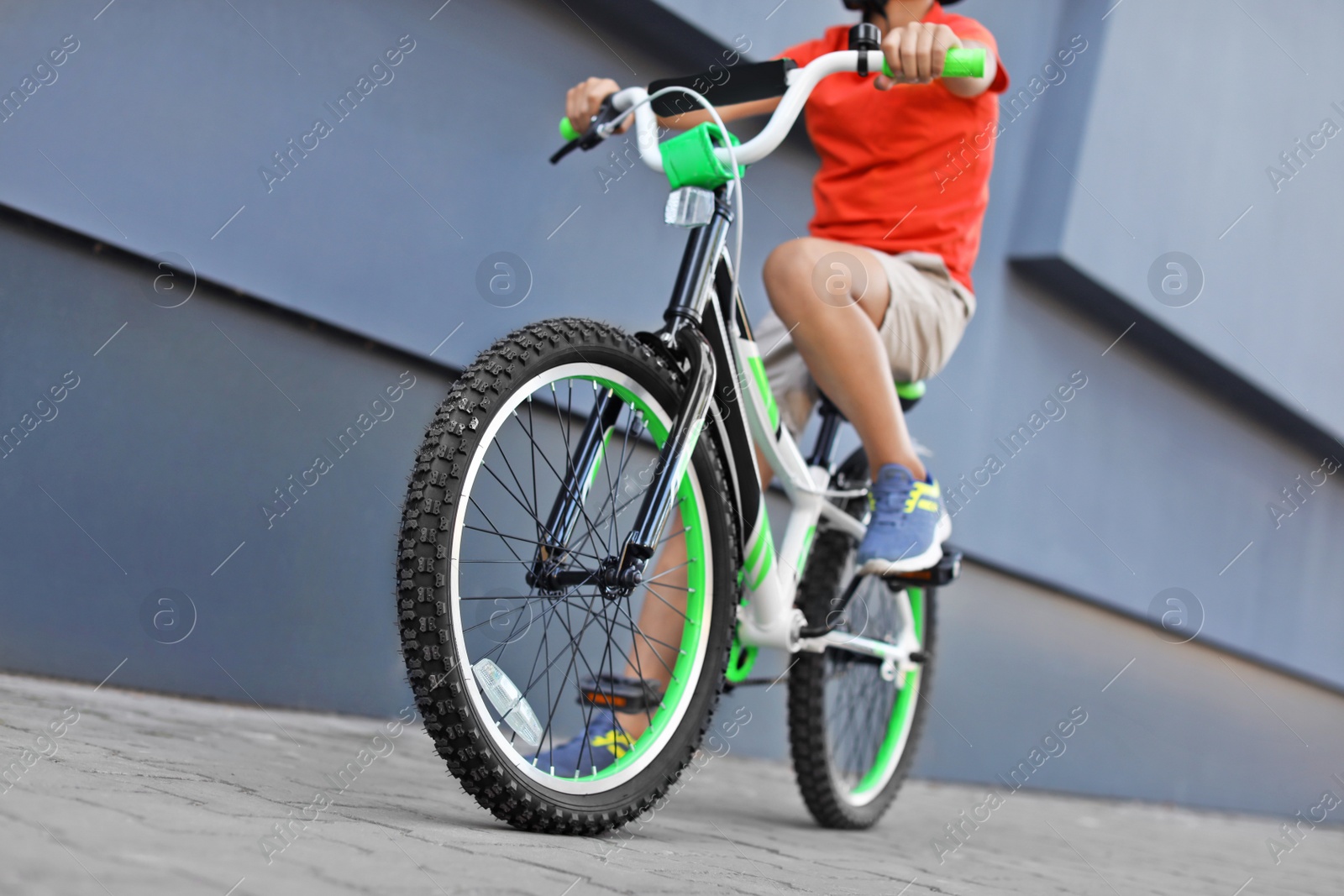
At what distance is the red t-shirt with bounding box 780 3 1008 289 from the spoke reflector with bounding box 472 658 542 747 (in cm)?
140

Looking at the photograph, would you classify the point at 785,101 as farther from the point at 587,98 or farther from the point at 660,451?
the point at 660,451

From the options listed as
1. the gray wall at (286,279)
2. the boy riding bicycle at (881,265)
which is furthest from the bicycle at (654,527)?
the gray wall at (286,279)

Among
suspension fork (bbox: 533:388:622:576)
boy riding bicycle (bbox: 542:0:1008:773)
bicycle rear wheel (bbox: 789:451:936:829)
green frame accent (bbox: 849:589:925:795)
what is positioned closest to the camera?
suspension fork (bbox: 533:388:622:576)

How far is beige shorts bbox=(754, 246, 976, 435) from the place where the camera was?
2311 millimetres

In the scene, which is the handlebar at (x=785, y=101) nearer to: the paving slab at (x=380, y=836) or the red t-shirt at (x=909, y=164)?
the red t-shirt at (x=909, y=164)

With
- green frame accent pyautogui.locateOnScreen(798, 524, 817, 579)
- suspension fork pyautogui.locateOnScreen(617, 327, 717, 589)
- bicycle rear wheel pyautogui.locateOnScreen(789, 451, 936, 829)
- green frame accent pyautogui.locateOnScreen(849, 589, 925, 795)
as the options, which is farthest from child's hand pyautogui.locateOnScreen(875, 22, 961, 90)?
green frame accent pyautogui.locateOnScreen(849, 589, 925, 795)

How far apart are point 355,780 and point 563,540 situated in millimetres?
671

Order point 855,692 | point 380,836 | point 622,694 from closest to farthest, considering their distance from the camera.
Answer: point 380,836
point 622,694
point 855,692

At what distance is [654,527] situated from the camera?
1676 millimetres

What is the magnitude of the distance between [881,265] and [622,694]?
3.51 feet

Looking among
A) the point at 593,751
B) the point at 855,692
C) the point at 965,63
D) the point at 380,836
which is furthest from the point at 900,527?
the point at 380,836

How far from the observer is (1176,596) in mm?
5629

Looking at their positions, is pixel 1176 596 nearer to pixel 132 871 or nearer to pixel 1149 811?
pixel 1149 811

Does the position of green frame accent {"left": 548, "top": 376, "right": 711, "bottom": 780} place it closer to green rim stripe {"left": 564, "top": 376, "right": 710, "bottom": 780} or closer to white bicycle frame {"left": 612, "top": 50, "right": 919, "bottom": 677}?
green rim stripe {"left": 564, "top": 376, "right": 710, "bottom": 780}
